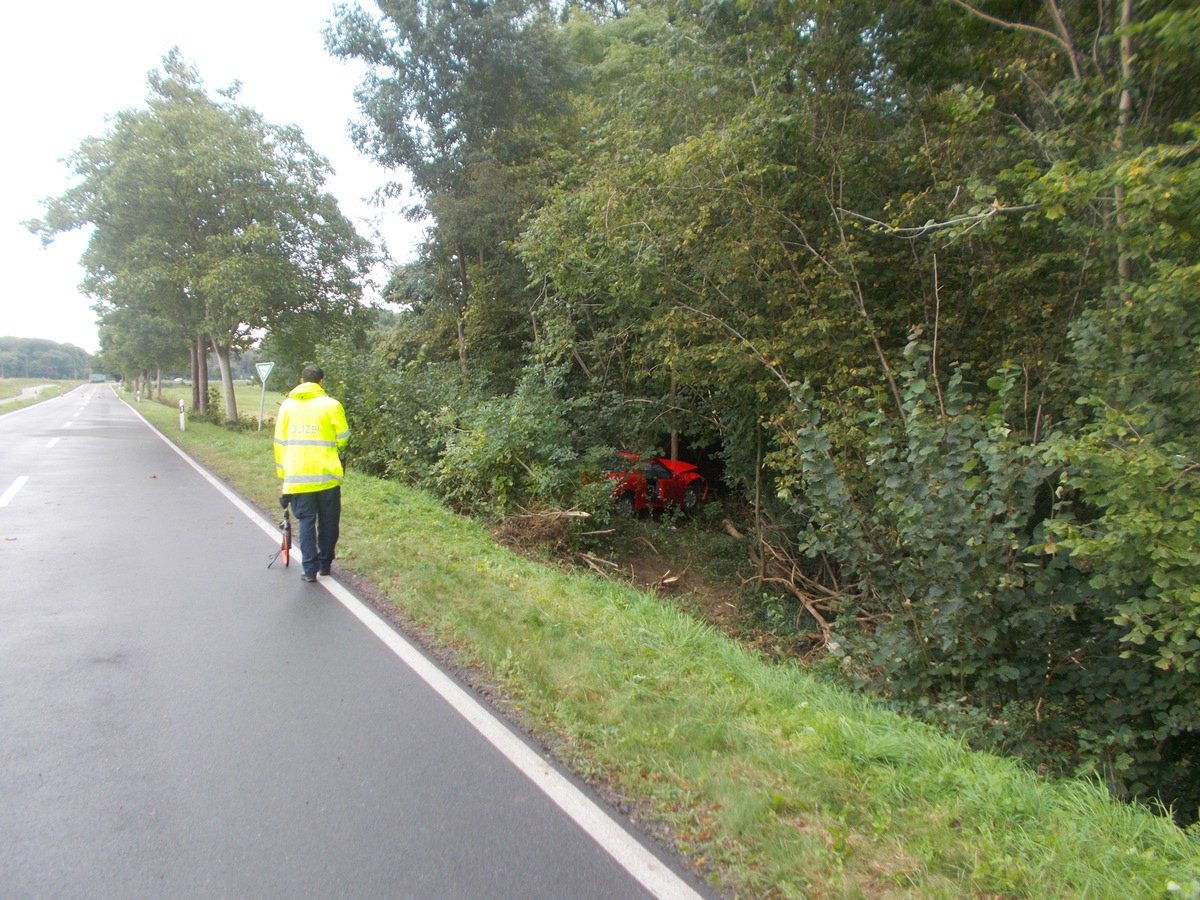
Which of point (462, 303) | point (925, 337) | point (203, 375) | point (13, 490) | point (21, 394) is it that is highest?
point (462, 303)

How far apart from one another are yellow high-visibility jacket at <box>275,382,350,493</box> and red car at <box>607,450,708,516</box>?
580 centimetres

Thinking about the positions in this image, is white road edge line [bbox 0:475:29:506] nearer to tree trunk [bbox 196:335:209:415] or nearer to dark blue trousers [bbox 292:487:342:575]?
dark blue trousers [bbox 292:487:342:575]

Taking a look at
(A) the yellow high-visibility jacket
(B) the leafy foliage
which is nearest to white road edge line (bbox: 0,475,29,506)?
(B) the leafy foliage

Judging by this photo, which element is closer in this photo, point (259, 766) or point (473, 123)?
point (259, 766)

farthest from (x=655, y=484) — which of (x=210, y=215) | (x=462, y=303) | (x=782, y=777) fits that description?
(x=210, y=215)

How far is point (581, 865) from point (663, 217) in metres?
8.04

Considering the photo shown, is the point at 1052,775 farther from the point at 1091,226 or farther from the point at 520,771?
the point at 1091,226

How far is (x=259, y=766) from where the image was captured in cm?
363

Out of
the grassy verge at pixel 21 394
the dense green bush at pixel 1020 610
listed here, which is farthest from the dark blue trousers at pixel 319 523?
the grassy verge at pixel 21 394

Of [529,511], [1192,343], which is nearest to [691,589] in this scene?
[529,511]

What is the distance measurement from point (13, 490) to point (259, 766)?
10609 millimetres

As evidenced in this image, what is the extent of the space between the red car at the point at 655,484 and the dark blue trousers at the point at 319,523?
572cm

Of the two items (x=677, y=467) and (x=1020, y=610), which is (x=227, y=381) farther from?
(x=1020, y=610)

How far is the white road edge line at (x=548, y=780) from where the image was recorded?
290 cm
